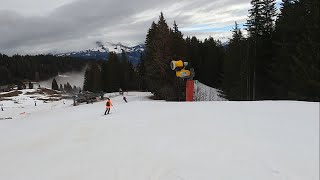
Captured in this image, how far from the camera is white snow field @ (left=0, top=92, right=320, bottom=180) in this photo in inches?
314

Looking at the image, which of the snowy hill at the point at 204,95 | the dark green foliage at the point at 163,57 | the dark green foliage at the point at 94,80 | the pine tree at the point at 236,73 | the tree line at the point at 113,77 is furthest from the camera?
the dark green foliage at the point at 94,80

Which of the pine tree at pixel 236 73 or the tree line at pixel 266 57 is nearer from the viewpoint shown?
the tree line at pixel 266 57

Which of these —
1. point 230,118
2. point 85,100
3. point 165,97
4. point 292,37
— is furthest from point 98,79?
point 230,118

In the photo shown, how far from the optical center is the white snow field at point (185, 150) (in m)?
7.96

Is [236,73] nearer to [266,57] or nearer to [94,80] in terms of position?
[266,57]

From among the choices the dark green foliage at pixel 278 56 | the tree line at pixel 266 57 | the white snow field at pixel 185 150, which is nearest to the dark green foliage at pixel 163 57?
the tree line at pixel 266 57

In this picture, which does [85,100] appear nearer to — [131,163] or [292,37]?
[292,37]

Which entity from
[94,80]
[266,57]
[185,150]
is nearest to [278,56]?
[266,57]

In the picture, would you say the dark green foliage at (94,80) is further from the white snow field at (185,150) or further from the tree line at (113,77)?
the white snow field at (185,150)

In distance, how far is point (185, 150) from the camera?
9.58 metres

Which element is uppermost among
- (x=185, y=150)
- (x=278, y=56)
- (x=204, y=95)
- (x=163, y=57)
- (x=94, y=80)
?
(x=163, y=57)

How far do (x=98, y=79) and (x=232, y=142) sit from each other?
93.5m

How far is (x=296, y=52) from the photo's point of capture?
31.2 m

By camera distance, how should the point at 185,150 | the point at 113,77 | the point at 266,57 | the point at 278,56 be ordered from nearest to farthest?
the point at 185,150 → the point at 278,56 → the point at 266,57 → the point at 113,77
